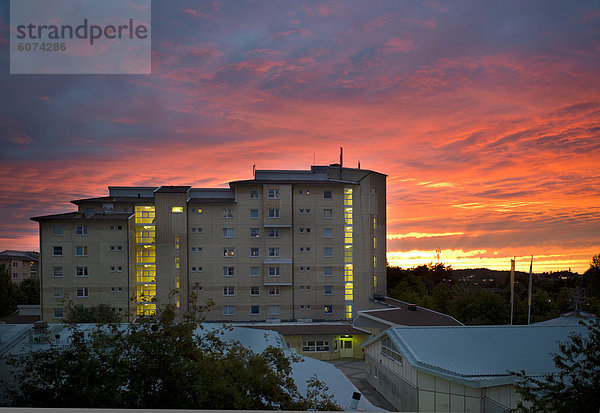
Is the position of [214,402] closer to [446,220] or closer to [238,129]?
[238,129]

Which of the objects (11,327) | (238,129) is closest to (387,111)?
(238,129)

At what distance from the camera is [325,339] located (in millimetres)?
13273

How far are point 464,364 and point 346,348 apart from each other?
8796 mm

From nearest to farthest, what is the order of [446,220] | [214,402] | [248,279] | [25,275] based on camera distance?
1. [214,402]
2. [446,220]
3. [248,279]
4. [25,275]

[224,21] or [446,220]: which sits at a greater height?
[224,21]

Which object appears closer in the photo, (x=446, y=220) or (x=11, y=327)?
(x=11, y=327)

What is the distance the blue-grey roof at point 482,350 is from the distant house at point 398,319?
450 centimetres

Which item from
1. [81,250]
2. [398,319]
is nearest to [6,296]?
[81,250]

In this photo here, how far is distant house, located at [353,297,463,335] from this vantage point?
452 inches

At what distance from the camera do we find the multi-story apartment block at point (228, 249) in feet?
46.4

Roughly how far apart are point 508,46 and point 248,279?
40.0ft

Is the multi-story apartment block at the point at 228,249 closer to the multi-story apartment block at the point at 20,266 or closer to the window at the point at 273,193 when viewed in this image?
the window at the point at 273,193

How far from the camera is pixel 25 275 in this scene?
21750 millimetres

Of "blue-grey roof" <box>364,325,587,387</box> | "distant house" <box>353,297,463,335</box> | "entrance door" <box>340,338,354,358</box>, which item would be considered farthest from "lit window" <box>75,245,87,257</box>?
"blue-grey roof" <box>364,325,587,387</box>
